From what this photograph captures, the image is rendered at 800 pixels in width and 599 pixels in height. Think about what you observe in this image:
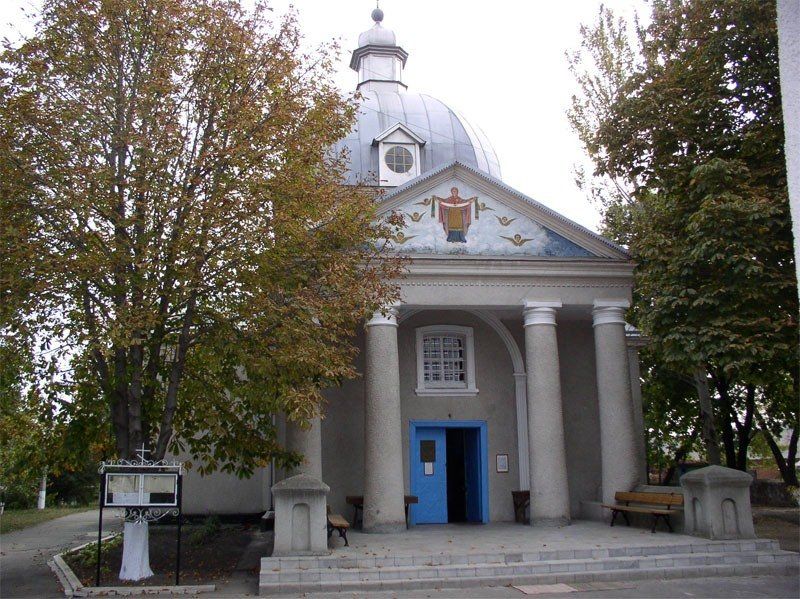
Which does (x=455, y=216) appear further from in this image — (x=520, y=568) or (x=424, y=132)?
(x=424, y=132)

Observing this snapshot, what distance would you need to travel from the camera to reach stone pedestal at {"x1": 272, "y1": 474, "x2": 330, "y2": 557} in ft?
42.6

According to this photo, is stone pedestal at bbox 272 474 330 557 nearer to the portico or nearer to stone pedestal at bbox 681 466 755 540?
the portico

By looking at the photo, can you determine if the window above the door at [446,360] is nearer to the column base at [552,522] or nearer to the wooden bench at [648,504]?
the column base at [552,522]

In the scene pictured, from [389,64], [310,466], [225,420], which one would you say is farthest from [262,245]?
[389,64]

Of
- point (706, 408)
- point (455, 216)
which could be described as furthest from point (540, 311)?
Result: point (706, 408)

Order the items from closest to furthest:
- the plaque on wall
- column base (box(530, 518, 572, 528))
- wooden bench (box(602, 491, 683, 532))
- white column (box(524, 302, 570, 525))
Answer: wooden bench (box(602, 491, 683, 532)), column base (box(530, 518, 572, 528)), white column (box(524, 302, 570, 525)), the plaque on wall

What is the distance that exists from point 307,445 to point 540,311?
223 inches

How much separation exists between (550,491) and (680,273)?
16.8 feet

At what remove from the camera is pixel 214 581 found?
41.3ft

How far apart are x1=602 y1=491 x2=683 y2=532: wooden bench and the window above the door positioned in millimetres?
4143

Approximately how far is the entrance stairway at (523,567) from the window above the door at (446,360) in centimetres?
570

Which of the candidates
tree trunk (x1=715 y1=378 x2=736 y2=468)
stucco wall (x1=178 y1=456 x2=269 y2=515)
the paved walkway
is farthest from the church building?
tree trunk (x1=715 y1=378 x2=736 y2=468)

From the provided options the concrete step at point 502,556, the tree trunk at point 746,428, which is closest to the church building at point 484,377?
the concrete step at point 502,556

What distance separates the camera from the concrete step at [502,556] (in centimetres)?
1252
